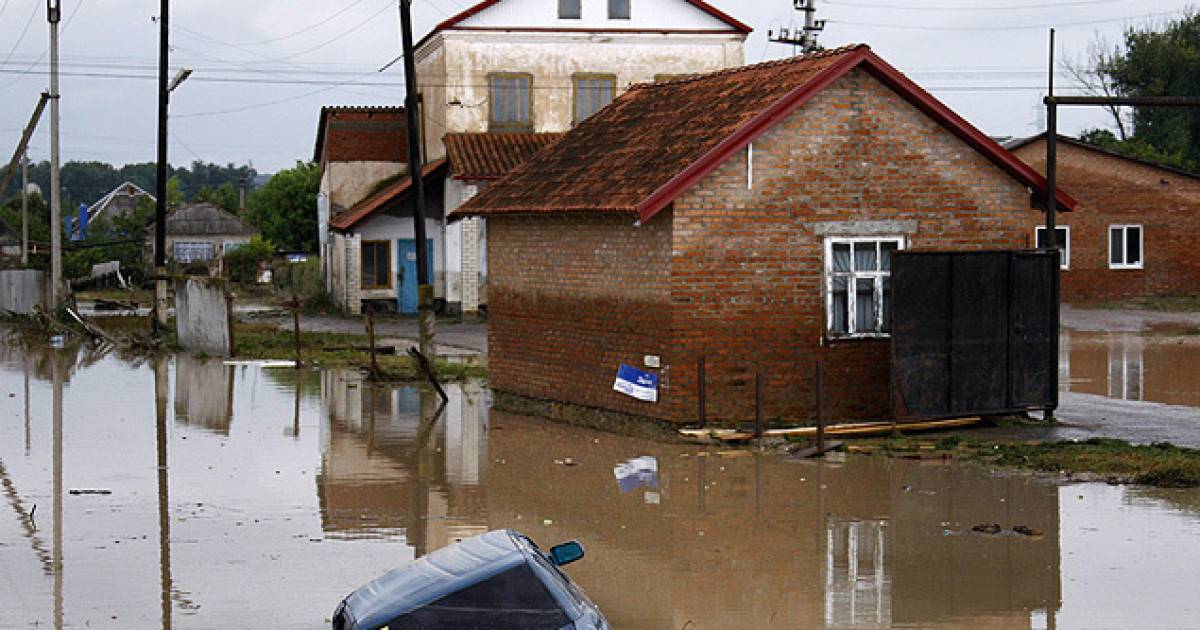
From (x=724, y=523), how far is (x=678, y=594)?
285 cm

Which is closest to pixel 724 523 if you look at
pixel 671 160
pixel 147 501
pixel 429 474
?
pixel 429 474

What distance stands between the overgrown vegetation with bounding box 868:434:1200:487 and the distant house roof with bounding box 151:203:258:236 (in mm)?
71588

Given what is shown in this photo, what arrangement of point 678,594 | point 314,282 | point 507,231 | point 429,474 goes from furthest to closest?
point 314,282 < point 507,231 < point 429,474 < point 678,594

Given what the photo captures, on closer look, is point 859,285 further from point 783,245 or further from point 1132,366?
point 1132,366

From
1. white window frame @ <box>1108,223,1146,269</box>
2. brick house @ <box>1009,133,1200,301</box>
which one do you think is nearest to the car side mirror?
brick house @ <box>1009,133,1200,301</box>

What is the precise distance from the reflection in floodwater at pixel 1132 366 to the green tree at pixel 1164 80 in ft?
110

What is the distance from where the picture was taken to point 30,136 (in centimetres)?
4706

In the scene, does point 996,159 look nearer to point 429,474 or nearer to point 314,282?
point 429,474

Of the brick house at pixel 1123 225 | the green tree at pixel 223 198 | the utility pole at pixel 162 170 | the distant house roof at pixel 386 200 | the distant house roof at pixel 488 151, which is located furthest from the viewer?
the green tree at pixel 223 198

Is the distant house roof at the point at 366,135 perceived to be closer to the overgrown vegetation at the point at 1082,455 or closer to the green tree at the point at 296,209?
the green tree at the point at 296,209

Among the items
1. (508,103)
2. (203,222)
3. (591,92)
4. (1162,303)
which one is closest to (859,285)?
(508,103)

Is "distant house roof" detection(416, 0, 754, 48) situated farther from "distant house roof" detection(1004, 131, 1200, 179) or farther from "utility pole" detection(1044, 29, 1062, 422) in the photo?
"utility pole" detection(1044, 29, 1062, 422)

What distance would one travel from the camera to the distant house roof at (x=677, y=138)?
64.6 feet

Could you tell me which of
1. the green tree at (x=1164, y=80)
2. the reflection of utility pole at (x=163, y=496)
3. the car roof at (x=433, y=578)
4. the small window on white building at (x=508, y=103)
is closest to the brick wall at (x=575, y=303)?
the reflection of utility pole at (x=163, y=496)
